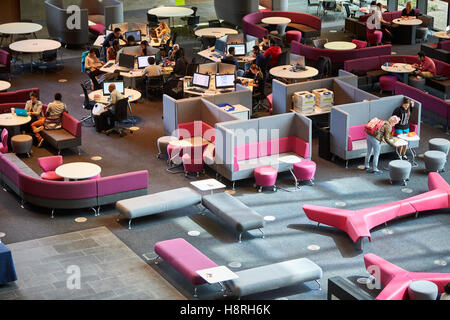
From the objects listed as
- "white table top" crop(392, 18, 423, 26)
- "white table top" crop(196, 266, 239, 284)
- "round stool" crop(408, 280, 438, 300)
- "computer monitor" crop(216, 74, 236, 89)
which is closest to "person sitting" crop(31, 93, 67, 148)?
"computer monitor" crop(216, 74, 236, 89)

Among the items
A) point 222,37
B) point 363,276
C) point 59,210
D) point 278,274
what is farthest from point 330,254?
point 222,37

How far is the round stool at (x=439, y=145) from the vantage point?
1474 cm

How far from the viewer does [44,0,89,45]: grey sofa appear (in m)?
21.8

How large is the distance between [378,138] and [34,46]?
32.8 ft

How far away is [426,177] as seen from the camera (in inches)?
560

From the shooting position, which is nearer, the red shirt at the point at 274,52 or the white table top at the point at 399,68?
the white table top at the point at 399,68

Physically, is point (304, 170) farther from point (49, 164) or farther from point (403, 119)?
point (49, 164)

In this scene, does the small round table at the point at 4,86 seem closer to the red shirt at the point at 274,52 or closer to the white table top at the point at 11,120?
the white table top at the point at 11,120

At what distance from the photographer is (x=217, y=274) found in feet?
33.4

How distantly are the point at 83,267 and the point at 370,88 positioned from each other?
33.0 ft

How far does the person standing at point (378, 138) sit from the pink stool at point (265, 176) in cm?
193

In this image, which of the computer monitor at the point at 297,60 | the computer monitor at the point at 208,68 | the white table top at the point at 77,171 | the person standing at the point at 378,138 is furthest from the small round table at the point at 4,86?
the person standing at the point at 378,138

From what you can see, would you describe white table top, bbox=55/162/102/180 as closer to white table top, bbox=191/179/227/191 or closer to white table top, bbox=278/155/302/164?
white table top, bbox=191/179/227/191

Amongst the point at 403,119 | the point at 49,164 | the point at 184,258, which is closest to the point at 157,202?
the point at 184,258
